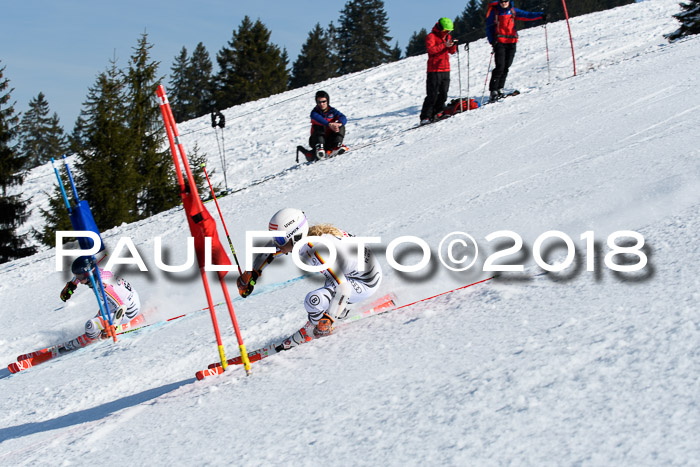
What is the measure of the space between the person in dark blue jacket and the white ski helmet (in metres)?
7.57

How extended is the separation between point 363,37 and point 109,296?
223 ft

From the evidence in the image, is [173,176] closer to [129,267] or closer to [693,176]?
[129,267]

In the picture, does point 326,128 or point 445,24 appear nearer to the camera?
point 445,24

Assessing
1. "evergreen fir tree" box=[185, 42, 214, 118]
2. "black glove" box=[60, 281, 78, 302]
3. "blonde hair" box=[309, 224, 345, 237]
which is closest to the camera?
"blonde hair" box=[309, 224, 345, 237]

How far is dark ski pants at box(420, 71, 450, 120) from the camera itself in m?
11.9

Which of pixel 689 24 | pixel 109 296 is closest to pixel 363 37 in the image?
pixel 689 24

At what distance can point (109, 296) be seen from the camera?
6914 millimetres

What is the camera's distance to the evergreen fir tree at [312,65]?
215 feet

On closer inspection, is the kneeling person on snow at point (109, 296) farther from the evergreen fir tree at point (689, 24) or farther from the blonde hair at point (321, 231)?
the evergreen fir tree at point (689, 24)

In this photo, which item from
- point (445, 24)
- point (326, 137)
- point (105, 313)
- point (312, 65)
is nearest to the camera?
point (105, 313)

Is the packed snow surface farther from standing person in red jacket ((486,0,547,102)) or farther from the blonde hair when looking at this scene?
standing person in red jacket ((486,0,547,102))

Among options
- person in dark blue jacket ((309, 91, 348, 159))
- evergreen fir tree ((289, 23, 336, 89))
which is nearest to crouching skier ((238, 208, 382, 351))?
person in dark blue jacket ((309, 91, 348, 159))

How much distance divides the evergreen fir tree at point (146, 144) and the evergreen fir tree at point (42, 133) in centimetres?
6303

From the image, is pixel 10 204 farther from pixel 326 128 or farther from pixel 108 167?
pixel 326 128
